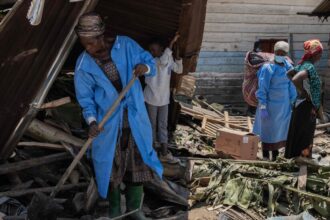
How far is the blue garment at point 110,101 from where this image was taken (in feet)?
13.9

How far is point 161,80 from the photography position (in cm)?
659

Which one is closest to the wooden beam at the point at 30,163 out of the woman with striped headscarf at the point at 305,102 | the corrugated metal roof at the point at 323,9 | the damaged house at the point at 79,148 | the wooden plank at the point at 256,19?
the damaged house at the point at 79,148

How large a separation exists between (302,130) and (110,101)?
327 centimetres

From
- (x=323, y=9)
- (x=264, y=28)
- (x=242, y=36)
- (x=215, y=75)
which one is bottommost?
(x=215, y=75)

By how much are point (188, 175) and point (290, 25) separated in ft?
27.2

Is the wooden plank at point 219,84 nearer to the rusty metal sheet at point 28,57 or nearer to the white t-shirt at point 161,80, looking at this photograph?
the white t-shirt at point 161,80

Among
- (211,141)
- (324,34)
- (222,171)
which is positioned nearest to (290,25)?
(324,34)

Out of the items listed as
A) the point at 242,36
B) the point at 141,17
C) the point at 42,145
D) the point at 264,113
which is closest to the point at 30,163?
the point at 42,145

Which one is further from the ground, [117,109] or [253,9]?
[253,9]

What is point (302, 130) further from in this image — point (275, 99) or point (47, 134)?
point (47, 134)

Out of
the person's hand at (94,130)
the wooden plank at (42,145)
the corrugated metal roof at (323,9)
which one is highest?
the corrugated metal roof at (323,9)

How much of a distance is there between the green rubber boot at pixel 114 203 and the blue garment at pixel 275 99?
10.8ft

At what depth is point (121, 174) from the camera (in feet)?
14.7

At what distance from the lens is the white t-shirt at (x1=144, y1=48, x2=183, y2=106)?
6.49 m
